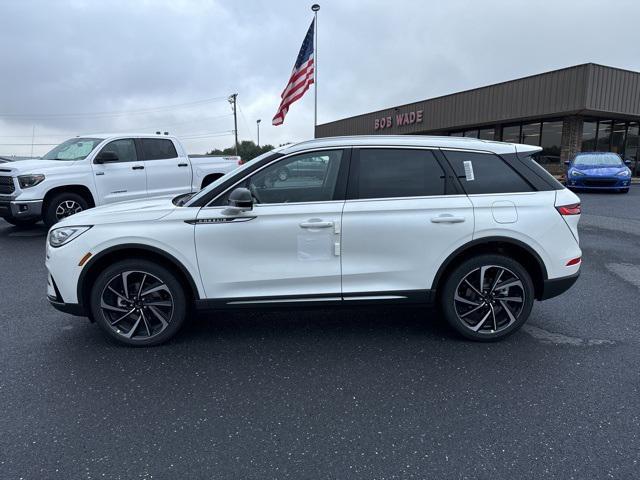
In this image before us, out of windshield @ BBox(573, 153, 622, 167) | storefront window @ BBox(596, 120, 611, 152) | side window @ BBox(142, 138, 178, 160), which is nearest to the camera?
side window @ BBox(142, 138, 178, 160)

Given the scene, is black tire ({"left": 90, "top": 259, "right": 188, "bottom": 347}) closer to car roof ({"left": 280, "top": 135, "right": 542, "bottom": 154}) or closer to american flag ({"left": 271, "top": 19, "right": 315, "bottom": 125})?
car roof ({"left": 280, "top": 135, "right": 542, "bottom": 154})

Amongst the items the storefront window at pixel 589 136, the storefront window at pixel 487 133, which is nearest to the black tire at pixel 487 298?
the storefront window at pixel 589 136

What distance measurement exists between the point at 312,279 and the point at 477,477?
6.13 ft

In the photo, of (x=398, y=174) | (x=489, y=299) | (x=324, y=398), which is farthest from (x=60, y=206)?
(x=489, y=299)

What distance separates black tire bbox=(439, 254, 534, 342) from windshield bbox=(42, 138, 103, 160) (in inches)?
304

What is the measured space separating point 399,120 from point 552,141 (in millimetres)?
10681

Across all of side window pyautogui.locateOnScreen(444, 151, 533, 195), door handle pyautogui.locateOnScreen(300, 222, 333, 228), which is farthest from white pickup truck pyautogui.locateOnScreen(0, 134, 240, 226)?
side window pyautogui.locateOnScreen(444, 151, 533, 195)

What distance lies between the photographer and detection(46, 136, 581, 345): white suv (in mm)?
3607

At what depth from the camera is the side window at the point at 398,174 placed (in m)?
3.75

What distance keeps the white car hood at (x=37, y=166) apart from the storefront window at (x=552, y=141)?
2173 cm

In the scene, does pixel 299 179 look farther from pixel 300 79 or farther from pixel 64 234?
pixel 300 79

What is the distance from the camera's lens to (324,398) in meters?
3.01

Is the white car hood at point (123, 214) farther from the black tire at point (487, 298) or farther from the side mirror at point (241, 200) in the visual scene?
the black tire at point (487, 298)

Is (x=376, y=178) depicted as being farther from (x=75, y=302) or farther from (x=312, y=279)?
(x=75, y=302)
